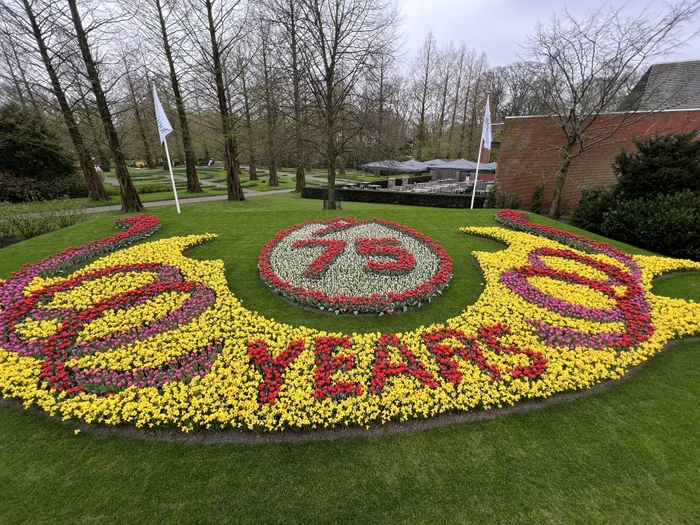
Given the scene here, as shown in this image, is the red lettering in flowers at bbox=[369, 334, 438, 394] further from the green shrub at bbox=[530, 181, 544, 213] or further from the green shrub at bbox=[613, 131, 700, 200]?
the green shrub at bbox=[530, 181, 544, 213]

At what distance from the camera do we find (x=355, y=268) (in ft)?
23.8

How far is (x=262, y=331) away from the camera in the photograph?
512 centimetres

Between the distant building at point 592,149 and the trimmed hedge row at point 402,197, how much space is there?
7.61 feet

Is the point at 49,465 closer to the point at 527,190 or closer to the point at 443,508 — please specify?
the point at 443,508

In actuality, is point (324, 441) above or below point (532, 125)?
below

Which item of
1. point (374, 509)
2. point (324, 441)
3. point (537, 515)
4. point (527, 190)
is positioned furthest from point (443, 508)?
point (527, 190)

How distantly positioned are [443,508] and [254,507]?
1.64 m

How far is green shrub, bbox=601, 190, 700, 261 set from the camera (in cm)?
884

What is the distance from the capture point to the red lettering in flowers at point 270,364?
381cm

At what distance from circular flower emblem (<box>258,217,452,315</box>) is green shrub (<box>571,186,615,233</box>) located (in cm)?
726

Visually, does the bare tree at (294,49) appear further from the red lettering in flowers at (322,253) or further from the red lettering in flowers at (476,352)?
the red lettering in flowers at (476,352)

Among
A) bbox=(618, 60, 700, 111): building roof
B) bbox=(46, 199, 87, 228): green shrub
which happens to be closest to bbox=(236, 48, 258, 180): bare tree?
bbox=(46, 199, 87, 228): green shrub

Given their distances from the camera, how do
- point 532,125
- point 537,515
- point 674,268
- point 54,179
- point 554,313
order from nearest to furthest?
point 537,515
point 554,313
point 674,268
point 532,125
point 54,179

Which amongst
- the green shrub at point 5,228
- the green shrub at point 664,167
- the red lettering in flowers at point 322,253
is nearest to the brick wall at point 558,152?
the green shrub at point 664,167
